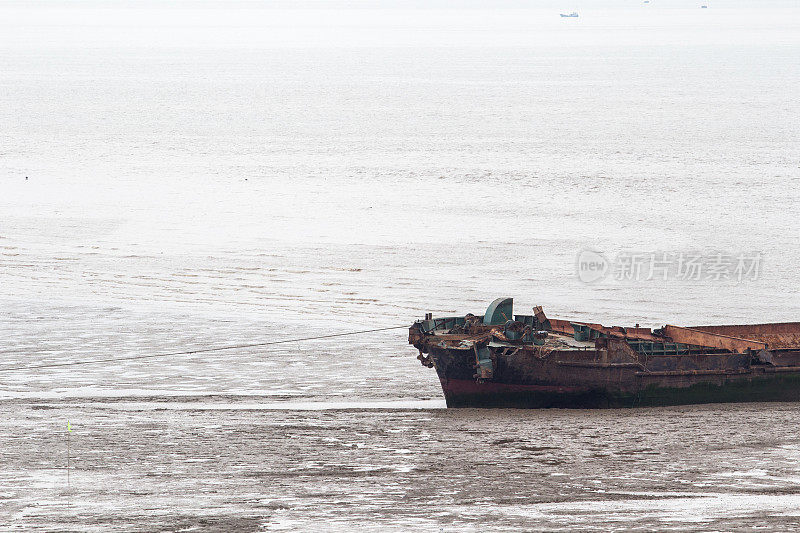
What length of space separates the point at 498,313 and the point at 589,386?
1874 mm

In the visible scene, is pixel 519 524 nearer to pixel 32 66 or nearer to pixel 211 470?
pixel 211 470

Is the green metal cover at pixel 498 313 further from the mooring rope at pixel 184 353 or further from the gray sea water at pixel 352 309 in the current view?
the mooring rope at pixel 184 353

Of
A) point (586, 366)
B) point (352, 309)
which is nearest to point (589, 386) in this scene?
point (586, 366)

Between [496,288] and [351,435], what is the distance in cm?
999

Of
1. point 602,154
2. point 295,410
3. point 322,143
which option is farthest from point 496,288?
point 322,143

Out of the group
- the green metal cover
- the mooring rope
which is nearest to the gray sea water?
the mooring rope

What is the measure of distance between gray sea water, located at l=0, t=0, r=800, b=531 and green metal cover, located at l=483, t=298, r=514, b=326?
1.51 meters

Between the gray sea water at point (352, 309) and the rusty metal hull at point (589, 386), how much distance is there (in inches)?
11.4

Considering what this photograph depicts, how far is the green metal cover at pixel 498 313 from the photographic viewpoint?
17.8 metres

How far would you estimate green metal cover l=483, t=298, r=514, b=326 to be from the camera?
1783 cm

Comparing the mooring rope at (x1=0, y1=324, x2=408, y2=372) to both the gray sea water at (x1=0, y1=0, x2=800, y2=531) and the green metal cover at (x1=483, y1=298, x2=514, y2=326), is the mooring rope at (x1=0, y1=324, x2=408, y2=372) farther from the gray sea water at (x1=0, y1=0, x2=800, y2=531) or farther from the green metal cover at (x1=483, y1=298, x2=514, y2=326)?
the green metal cover at (x1=483, y1=298, x2=514, y2=326)

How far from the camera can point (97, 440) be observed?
15336mm

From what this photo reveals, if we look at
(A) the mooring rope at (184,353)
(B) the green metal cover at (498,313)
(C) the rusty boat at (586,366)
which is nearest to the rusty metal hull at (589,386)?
(C) the rusty boat at (586,366)

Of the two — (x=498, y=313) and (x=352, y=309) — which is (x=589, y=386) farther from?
(x=352, y=309)
